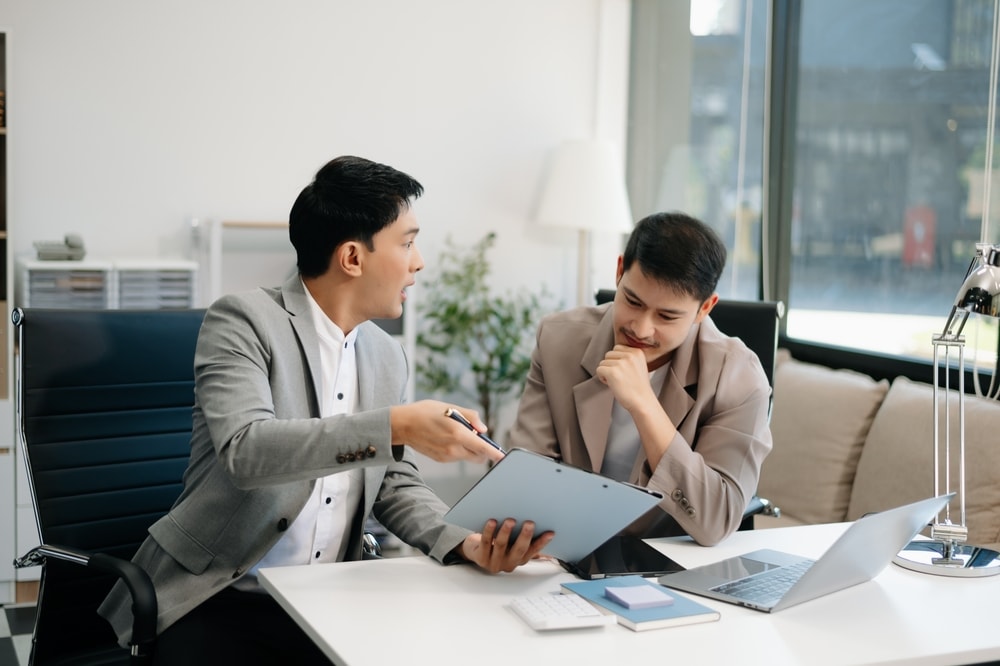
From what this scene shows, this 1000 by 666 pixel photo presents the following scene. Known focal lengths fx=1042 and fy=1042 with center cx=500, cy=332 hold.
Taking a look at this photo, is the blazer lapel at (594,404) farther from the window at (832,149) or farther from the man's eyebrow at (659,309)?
the window at (832,149)

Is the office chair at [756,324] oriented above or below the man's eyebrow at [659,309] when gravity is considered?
below

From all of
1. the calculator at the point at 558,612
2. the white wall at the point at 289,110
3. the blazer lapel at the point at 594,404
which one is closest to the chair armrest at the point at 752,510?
the blazer lapel at the point at 594,404

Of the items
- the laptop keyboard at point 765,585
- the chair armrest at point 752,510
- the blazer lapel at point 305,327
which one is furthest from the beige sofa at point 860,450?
the blazer lapel at point 305,327

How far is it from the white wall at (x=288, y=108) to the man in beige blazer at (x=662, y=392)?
2384 millimetres

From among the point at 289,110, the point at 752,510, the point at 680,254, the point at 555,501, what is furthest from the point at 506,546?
the point at 289,110

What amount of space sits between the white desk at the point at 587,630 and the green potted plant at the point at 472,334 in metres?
2.78

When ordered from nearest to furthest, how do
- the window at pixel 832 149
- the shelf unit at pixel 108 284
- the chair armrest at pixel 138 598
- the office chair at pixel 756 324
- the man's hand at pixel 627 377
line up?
the chair armrest at pixel 138 598 → the man's hand at pixel 627 377 → the office chair at pixel 756 324 → the window at pixel 832 149 → the shelf unit at pixel 108 284

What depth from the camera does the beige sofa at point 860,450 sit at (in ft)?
9.04

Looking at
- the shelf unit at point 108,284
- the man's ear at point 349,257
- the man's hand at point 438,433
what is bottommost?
the man's hand at point 438,433

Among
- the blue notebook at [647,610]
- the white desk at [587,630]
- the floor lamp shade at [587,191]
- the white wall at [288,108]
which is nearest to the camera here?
the white desk at [587,630]

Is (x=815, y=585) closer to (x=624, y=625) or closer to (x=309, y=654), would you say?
(x=624, y=625)

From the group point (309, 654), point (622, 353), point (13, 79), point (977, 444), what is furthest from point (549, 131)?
point (309, 654)

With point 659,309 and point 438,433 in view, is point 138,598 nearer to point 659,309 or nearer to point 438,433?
point 438,433

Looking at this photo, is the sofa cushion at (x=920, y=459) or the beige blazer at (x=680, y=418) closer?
the beige blazer at (x=680, y=418)
